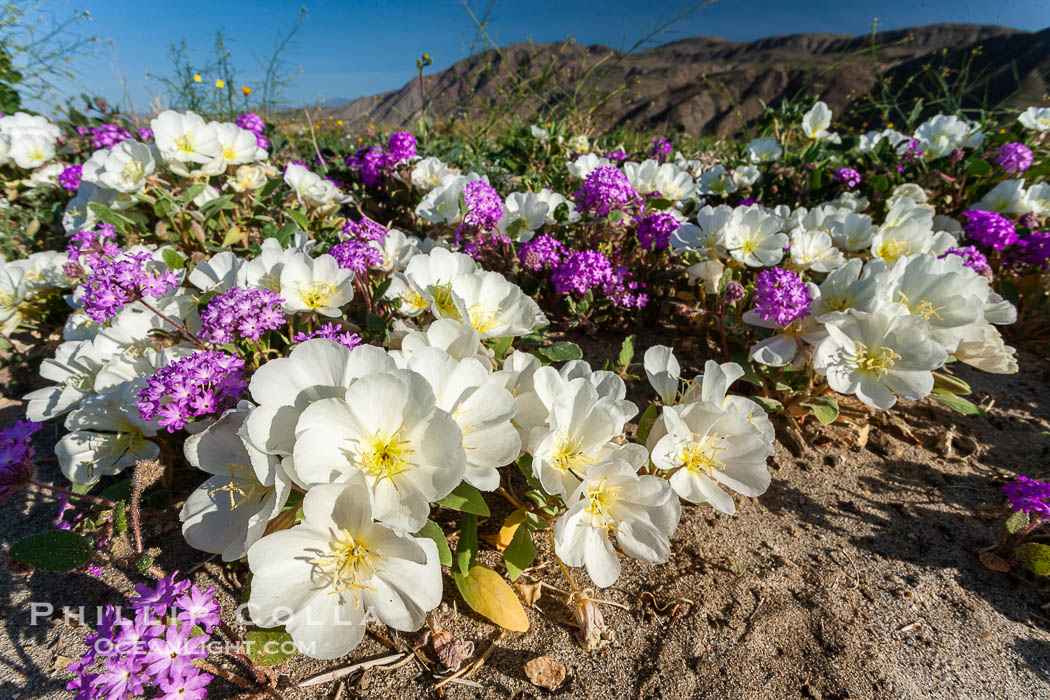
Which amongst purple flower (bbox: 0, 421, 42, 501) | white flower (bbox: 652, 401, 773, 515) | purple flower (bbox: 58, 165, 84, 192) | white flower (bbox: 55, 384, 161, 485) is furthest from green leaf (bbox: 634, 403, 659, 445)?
purple flower (bbox: 58, 165, 84, 192)

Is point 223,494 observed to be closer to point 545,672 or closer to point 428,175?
point 545,672

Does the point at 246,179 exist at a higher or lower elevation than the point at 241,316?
higher

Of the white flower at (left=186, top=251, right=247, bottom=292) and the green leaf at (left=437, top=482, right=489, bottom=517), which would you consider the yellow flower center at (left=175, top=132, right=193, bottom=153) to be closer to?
the white flower at (left=186, top=251, right=247, bottom=292)

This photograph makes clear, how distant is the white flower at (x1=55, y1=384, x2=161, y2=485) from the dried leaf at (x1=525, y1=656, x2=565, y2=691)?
4.64ft

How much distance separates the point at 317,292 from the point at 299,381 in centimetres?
89

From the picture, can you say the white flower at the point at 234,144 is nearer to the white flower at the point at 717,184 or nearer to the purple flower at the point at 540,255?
the purple flower at the point at 540,255

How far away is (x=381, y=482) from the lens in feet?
3.66

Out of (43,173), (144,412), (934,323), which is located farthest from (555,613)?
(43,173)

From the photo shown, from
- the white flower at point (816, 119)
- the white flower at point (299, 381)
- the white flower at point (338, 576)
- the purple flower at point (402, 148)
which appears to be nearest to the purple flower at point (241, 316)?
the white flower at point (299, 381)

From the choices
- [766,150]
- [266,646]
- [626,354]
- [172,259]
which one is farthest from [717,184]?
[266,646]

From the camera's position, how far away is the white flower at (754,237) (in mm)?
2305

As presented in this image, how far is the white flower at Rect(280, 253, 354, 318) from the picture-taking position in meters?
1.89

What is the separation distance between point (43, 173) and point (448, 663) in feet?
14.7

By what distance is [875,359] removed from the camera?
5.87ft
